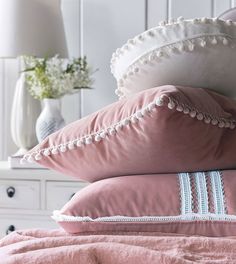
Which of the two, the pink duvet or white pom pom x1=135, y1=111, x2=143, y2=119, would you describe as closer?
the pink duvet

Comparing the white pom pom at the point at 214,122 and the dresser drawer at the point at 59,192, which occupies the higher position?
the white pom pom at the point at 214,122

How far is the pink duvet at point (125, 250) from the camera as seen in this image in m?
0.64

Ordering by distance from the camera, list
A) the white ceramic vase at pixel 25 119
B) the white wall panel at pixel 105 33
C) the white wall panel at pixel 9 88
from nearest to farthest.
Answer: the white ceramic vase at pixel 25 119 → the white wall panel at pixel 105 33 → the white wall panel at pixel 9 88

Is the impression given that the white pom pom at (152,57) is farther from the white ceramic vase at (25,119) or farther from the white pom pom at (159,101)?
the white ceramic vase at (25,119)

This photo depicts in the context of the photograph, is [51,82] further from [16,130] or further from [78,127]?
[78,127]

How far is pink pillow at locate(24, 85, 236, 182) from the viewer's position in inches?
32.4

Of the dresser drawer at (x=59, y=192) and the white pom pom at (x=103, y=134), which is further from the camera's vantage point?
the dresser drawer at (x=59, y=192)

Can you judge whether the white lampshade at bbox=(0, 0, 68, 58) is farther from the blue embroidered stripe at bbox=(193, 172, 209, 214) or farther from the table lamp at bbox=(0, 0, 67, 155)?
the blue embroidered stripe at bbox=(193, 172, 209, 214)

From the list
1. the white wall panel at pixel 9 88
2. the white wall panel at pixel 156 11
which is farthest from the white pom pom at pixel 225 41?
the white wall panel at pixel 9 88

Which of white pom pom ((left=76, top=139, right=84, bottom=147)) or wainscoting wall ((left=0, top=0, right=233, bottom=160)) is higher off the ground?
wainscoting wall ((left=0, top=0, right=233, bottom=160))

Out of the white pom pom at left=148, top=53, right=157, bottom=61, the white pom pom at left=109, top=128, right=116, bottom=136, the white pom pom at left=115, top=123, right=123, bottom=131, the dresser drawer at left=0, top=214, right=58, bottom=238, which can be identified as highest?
the white pom pom at left=148, top=53, right=157, bottom=61

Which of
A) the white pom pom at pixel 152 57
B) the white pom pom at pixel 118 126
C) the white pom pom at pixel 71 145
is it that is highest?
the white pom pom at pixel 152 57

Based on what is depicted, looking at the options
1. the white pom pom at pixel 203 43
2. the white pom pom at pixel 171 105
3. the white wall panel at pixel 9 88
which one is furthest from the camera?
the white wall panel at pixel 9 88

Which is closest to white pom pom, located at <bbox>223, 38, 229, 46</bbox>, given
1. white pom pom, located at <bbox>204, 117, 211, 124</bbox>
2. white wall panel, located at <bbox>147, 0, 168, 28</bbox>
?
white pom pom, located at <bbox>204, 117, 211, 124</bbox>
